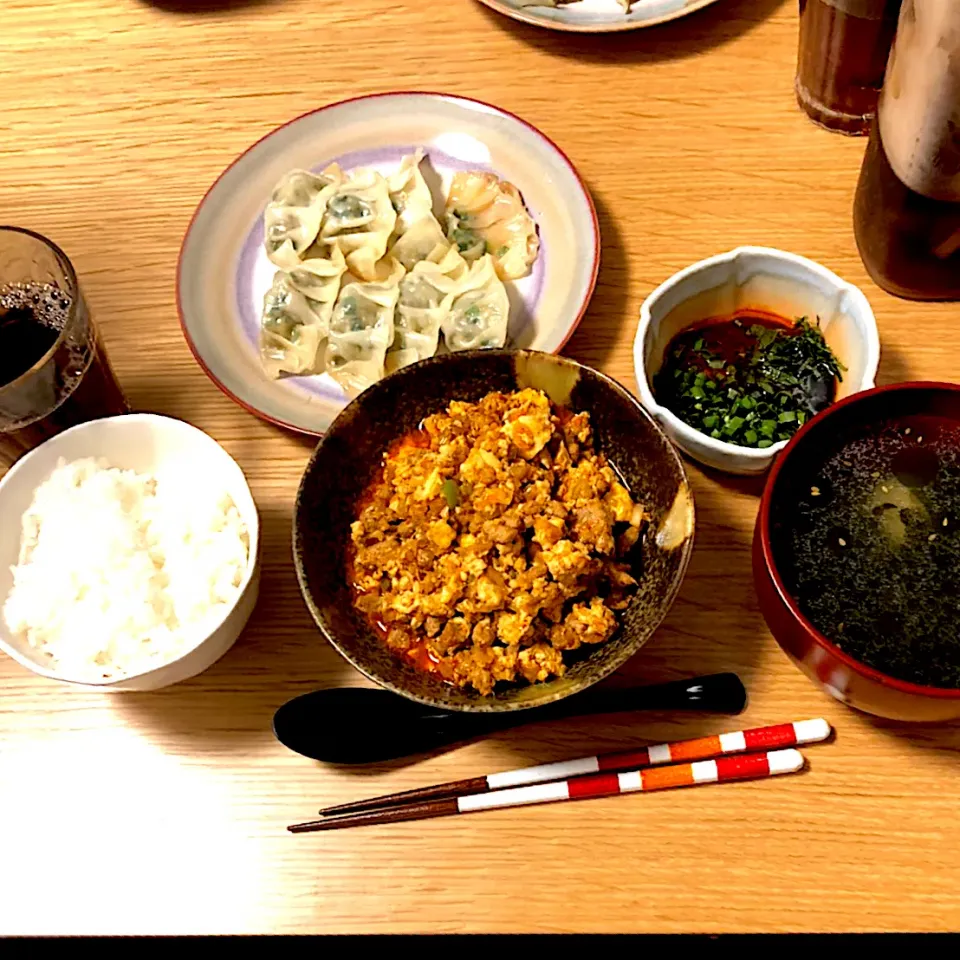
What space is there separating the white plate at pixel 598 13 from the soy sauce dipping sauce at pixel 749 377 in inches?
20.1

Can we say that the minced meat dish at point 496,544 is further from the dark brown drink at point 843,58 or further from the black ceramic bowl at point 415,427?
the dark brown drink at point 843,58

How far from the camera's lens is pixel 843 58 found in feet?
Answer: 4.37

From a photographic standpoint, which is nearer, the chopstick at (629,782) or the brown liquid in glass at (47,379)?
the chopstick at (629,782)

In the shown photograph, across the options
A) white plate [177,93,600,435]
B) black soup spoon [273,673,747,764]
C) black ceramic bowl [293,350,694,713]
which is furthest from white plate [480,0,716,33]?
black soup spoon [273,673,747,764]

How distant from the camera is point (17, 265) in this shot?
48.6 inches

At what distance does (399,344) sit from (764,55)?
0.69 meters

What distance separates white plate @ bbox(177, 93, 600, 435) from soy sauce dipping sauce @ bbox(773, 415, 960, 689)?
14.8 inches

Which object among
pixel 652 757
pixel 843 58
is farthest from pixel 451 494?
pixel 843 58

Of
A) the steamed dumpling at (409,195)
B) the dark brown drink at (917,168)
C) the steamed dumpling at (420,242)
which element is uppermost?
the dark brown drink at (917,168)

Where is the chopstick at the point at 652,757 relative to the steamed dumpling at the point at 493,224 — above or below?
below

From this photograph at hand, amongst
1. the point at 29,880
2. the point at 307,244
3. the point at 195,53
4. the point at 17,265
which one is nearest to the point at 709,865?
the point at 29,880

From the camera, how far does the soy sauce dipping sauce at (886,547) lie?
97cm

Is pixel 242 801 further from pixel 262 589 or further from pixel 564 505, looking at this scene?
pixel 564 505

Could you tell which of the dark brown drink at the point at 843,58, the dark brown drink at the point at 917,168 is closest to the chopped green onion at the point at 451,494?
the dark brown drink at the point at 917,168
